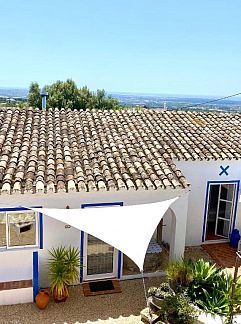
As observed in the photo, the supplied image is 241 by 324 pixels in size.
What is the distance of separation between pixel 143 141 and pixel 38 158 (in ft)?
19.2

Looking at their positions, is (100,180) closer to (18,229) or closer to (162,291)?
(18,229)

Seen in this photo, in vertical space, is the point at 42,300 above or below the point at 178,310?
below

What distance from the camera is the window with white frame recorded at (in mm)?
14430

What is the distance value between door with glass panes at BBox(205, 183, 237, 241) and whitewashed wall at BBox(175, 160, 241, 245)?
63 centimetres

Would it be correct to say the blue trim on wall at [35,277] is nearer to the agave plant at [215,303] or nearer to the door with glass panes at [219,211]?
the agave plant at [215,303]

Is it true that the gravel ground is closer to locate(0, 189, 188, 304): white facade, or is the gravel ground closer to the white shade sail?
locate(0, 189, 188, 304): white facade

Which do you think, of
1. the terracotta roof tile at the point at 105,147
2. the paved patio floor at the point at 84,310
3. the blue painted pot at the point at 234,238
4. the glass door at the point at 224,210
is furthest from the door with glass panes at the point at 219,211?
the paved patio floor at the point at 84,310

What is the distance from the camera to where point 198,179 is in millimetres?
19125

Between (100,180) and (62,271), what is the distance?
3905mm

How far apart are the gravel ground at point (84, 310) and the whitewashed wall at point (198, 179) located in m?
5.57

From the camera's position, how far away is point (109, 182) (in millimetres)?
14461

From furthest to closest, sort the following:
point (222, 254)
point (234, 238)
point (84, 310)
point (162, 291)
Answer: point (234, 238)
point (222, 254)
point (84, 310)
point (162, 291)

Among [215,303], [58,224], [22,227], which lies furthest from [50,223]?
[215,303]

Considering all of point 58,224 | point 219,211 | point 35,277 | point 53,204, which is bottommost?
point 35,277
